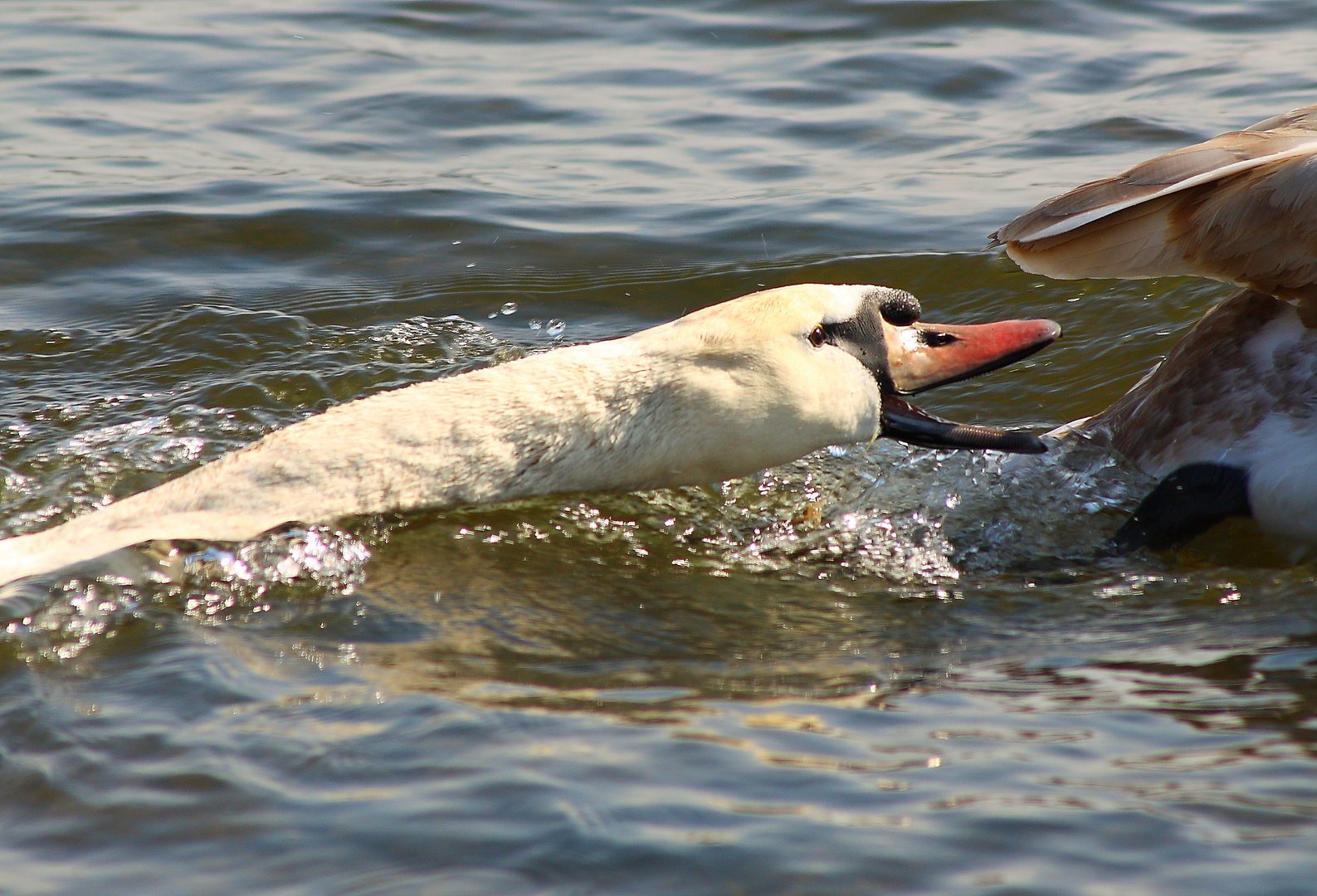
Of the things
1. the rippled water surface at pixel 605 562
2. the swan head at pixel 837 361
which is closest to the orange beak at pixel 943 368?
the swan head at pixel 837 361

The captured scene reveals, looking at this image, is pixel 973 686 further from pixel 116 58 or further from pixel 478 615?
pixel 116 58

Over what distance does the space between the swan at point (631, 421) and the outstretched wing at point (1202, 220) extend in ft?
1.22

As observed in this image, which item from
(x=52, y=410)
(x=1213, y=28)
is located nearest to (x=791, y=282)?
(x=52, y=410)

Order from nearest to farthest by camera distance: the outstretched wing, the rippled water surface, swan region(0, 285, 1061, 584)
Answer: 1. the rippled water surface
2. swan region(0, 285, 1061, 584)
3. the outstretched wing

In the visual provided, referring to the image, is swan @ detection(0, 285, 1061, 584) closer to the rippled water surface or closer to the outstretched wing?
the rippled water surface

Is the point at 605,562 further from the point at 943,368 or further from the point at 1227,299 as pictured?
the point at 1227,299

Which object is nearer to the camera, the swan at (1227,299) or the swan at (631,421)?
the swan at (631,421)

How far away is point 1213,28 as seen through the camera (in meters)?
10.9

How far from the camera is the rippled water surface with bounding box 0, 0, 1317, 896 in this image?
2.52 m

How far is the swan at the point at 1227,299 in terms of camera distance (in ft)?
13.3

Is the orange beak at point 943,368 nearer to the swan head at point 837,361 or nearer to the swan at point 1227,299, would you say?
the swan head at point 837,361

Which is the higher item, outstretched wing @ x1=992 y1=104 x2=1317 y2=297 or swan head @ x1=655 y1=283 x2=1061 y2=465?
outstretched wing @ x1=992 y1=104 x2=1317 y2=297

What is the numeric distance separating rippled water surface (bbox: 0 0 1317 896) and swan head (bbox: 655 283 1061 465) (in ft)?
1.24

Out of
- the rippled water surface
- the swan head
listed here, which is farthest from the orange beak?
the rippled water surface
